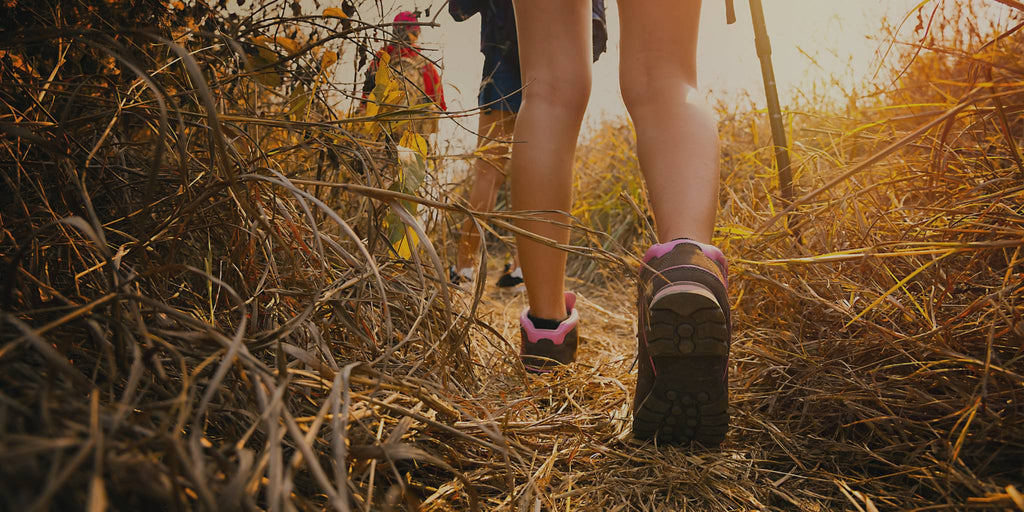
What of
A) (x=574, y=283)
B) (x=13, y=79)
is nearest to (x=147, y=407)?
(x=13, y=79)

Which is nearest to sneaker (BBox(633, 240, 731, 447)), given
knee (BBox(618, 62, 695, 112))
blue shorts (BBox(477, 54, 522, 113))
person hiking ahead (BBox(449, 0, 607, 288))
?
knee (BBox(618, 62, 695, 112))

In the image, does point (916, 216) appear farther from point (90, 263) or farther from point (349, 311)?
point (90, 263)

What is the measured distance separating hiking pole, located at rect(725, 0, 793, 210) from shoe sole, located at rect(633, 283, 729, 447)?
0.74 meters

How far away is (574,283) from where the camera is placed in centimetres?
283

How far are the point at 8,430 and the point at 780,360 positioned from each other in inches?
39.9

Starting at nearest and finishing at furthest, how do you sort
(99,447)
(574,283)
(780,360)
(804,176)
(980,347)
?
(99,447) < (980,347) < (780,360) < (804,176) < (574,283)

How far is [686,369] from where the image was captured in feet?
2.45

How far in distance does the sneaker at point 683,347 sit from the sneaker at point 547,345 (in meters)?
0.33

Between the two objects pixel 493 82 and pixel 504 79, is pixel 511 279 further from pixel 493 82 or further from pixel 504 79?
pixel 493 82

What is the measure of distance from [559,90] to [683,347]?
0.58 metres

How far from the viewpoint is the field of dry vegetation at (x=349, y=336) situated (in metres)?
0.39

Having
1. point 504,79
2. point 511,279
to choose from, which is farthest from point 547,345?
point 511,279

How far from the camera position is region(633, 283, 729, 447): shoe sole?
0.72 m

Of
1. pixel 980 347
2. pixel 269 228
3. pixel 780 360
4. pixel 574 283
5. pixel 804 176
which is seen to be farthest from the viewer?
pixel 574 283
